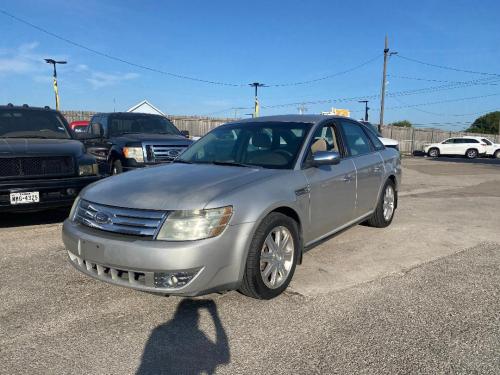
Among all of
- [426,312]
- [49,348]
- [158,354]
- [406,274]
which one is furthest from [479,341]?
[49,348]

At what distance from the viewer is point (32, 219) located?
21.7 feet

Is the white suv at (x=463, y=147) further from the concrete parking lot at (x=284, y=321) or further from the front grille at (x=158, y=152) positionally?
the concrete parking lot at (x=284, y=321)

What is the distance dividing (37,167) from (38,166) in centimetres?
2

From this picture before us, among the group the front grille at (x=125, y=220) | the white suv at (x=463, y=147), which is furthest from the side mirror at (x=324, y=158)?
the white suv at (x=463, y=147)

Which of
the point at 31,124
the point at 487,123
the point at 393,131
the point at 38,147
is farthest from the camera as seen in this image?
the point at 487,123

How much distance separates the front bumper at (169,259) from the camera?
2.93m

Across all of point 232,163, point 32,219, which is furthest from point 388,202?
point 32,219

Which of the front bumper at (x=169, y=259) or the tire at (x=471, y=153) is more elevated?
the front bumper at (x=169, y=259)

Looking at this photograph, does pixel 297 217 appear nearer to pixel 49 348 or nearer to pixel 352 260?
pixel 352 260

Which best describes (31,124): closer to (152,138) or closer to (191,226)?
(152,138)

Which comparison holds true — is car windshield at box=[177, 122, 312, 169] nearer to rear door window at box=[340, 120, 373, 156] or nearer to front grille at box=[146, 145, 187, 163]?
rear door window at box=[340, 120, 373, 156]

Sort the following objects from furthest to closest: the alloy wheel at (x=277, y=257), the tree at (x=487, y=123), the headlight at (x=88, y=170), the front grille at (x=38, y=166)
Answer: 1. the tree at (x=487, y=123)
2. the headlight at (x=88, y=170)
3. the front grille at (x=38, y=166)
4. the alloy wheel at (x=277, y=257)

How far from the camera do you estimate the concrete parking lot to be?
2605 mm

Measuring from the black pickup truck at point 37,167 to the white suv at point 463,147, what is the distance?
1239 inches
